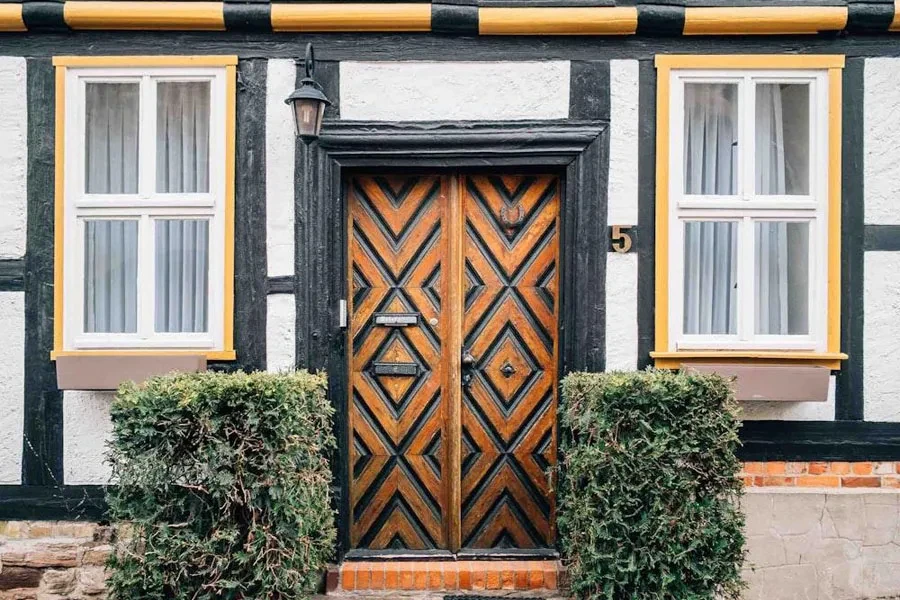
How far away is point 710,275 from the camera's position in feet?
16.1

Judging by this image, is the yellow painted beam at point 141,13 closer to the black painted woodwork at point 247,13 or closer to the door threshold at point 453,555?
the black painted woodwork at point 247,13

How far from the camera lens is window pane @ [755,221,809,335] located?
16.0 feet

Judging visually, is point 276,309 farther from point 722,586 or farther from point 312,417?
point 722,586

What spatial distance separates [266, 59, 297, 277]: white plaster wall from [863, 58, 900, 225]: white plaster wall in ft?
10.6

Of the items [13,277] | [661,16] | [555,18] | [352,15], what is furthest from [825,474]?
[13,277]

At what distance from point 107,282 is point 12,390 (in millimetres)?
789

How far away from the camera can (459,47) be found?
15.8 feet

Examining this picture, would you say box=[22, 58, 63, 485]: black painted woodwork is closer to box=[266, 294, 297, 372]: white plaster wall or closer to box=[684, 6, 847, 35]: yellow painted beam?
box=[266, 294, 297, 372]: white plaster wall

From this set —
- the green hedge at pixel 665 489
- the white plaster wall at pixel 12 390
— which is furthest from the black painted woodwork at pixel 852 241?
the white plaster wall at pixel 12 390

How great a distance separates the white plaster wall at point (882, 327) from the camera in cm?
479

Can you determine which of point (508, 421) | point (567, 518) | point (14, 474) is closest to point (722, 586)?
point (567, 518)

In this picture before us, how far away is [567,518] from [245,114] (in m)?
2.82

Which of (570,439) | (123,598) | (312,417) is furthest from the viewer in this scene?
(570,439)

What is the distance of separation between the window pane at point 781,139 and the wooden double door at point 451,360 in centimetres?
120
